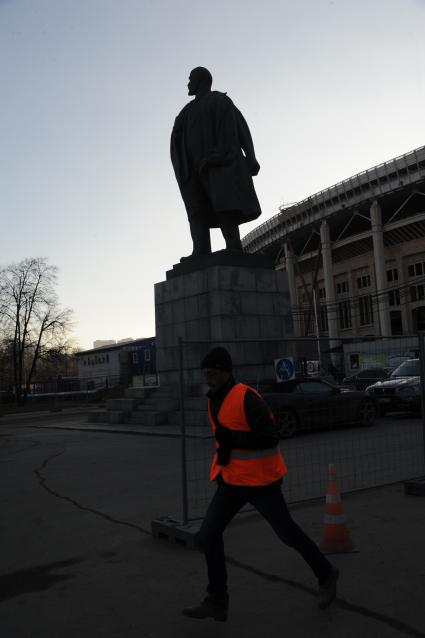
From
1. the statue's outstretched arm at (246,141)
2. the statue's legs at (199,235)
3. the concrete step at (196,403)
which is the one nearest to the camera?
the concrete step at (196,403)

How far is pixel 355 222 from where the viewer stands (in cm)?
7325

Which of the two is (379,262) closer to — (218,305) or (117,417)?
(117,417)

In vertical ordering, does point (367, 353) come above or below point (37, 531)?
above

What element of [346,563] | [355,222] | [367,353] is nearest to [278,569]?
[346,563]

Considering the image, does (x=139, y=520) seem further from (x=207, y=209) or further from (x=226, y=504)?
Result: (x=207, y=209)

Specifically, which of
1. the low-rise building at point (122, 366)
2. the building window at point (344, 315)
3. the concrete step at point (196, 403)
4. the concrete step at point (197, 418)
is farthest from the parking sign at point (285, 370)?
the building window at point (344, 315)

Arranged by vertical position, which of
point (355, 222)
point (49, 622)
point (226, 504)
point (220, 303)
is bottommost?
point (49, 622)

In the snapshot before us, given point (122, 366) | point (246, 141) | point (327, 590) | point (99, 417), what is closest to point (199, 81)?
point (246, 141)

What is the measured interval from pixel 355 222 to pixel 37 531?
2815 inches

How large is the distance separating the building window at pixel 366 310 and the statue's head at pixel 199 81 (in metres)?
56.5

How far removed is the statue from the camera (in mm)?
17062

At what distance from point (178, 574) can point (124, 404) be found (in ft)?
46.7

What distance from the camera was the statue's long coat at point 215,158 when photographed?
55.9 feet

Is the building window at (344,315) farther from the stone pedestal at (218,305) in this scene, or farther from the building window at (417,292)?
the stone pedestal at (218,305)
